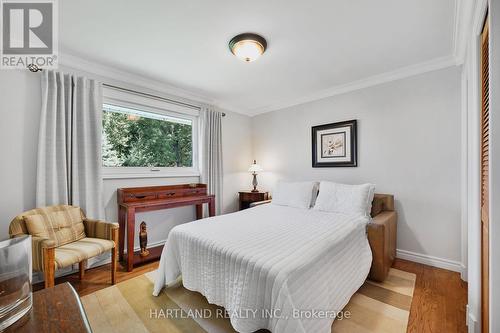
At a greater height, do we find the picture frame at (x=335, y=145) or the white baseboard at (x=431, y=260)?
the picture frame at (x=335, y=145)

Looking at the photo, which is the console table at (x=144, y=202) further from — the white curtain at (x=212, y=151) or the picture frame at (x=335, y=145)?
the picture frame at (x=335, y=145)

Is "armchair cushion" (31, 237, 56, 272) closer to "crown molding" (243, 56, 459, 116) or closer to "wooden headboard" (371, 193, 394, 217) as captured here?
"wooden headboard" (371, 193, 394, 217)

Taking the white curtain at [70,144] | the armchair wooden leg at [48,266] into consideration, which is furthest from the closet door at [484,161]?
the white curtain at [70,144]

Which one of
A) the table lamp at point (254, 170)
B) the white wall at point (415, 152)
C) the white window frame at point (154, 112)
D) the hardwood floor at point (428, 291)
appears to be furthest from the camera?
the table lamp at point (254, 170)

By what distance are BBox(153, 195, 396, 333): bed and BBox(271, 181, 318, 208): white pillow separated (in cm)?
51

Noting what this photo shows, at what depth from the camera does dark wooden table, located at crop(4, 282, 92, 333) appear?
601 mm

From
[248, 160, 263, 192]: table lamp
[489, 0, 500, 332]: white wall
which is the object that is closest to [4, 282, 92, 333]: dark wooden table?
[489, 0, 500, 332]: white wall

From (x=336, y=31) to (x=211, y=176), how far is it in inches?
109

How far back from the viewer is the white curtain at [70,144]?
2318 millimetres

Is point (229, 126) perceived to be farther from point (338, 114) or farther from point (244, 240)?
point (244, 240)

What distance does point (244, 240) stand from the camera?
1.73 meters

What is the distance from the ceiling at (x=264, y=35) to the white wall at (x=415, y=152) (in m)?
0.35

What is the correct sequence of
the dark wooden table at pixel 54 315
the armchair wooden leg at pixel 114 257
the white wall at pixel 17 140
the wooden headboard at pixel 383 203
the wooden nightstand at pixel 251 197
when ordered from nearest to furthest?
1. the dark wooden table at pixel 54 315
2. the white wall at pixel 17 140
3. the armchair wooden leg at pixel 114 257
4. the wooden headboard at pixel 383 203
5. the wooden nightstand at pixel 251 197

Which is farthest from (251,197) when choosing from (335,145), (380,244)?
(380,244)
